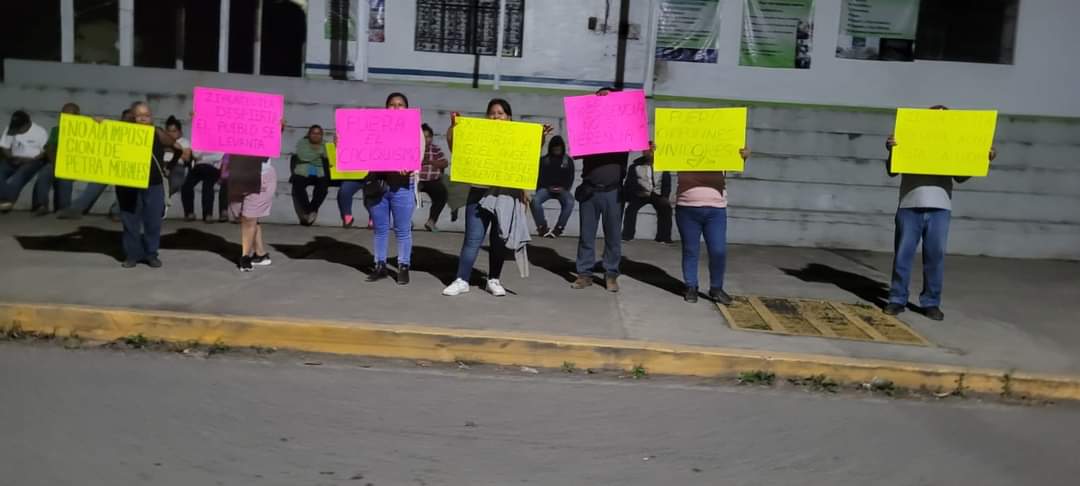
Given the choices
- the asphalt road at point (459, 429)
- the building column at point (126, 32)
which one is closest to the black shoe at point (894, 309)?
the asphalt road at point (459, 429)

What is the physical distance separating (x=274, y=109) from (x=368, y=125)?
3.29ft

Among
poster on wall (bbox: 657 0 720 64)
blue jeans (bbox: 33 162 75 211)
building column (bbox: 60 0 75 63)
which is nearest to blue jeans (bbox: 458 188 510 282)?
poster on wall (bbox: 657 0 720 64)

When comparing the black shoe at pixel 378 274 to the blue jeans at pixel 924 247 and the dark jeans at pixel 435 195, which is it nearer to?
the dark jeans at pixel 435 195

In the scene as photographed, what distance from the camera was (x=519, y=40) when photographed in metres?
13.3

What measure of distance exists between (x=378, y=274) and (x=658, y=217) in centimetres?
484

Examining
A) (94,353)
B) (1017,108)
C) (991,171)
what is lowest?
(94,353)

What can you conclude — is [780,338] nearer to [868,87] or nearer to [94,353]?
[94,353]

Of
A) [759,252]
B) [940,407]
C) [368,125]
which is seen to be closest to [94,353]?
[368,125]

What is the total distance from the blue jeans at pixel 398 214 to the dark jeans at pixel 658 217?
4.52 meters

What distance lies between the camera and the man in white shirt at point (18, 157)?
12195 mm

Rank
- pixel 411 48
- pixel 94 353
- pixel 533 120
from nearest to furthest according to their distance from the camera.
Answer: pixel 94 353
pixel 533 120
pixel 411 48

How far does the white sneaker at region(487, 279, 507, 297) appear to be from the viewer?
798 cm

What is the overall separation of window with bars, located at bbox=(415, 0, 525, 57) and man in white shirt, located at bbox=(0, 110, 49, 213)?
205 inches

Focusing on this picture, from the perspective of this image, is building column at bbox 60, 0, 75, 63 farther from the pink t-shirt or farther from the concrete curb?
the pink t-shirt
